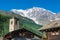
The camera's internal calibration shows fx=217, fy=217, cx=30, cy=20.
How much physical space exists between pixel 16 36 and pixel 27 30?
4.32 meters

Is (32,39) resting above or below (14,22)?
below

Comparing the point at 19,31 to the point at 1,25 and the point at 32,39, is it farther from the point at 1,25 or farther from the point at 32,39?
the point at 1,25

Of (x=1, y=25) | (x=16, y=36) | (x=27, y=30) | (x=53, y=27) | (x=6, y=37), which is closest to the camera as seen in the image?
(x=53, y=27)

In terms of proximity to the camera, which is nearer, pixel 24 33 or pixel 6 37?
pixel 24 33

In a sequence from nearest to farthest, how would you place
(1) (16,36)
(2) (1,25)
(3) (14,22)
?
Answer: 1. (1) (16,36)
2. (3) (14,22)
3. (2) (1,25)

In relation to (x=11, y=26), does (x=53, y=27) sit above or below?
below

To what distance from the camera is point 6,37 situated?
177 feet

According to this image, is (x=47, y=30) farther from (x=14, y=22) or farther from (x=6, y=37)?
(x=14, y=22)

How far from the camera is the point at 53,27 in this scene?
40031mm

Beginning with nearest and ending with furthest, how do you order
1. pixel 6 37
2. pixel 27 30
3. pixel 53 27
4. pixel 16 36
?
pixel 53 27, pixel 27 30, pixel 16 36, pixel 6 37

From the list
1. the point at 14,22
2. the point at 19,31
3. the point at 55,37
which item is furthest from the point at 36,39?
the point at 14,22

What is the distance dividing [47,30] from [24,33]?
8506 mm

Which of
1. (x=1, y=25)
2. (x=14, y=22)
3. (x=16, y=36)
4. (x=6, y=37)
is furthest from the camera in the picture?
(x=1, y=25)

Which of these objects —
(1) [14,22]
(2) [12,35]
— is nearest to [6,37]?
(2) [12,35]
